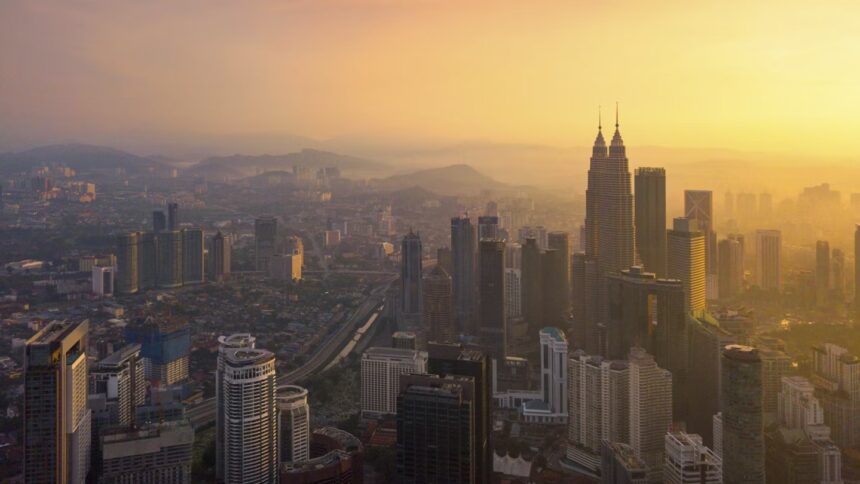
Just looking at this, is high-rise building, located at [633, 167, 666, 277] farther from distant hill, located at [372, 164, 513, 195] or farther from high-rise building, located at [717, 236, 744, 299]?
distant hill, located at [372, 164, 513, 195]

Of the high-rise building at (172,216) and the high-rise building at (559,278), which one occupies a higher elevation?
the high-rise building at (172,216)

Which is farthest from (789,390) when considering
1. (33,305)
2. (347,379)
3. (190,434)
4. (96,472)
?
(33,305)

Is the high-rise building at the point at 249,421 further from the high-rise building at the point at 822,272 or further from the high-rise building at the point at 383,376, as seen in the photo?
the high-rise building at the point at 822,272

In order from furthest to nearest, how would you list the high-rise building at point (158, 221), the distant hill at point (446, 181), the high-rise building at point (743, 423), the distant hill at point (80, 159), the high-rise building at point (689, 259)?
1. the distant hill at point (446, 181)
2. the high-rise building at point (158, 221)
3. the high-rise building at point (689, 259)
4. the distant hill at point (80, 159)
5. the high-rise building at point (743, 423)

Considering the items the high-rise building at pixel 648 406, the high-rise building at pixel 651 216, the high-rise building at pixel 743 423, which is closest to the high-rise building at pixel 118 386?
the high-rise building at pixel 648 406

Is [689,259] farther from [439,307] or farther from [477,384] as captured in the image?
[477,384]
